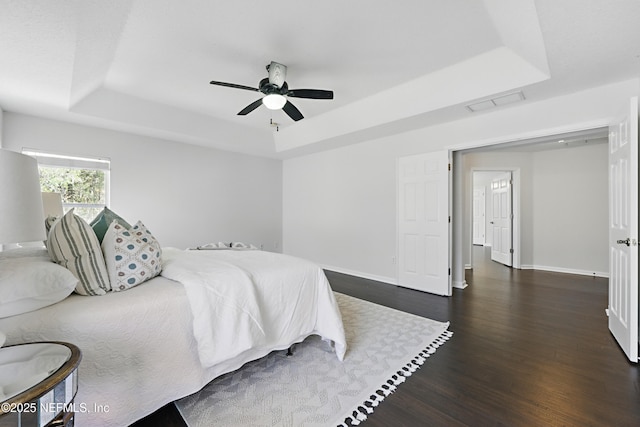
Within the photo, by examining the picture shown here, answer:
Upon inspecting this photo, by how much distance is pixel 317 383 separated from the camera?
1868 millimetres

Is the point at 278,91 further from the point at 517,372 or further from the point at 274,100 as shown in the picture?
the point at 517,372

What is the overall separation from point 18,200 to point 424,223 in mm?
4073

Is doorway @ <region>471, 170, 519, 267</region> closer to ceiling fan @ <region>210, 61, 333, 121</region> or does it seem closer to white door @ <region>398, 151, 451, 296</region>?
white door @ <region>398, 151, 451, 296</region>

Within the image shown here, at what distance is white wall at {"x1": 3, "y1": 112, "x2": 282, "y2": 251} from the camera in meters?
3.77

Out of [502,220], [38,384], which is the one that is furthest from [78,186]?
[502,220]

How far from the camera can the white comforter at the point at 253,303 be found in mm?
1602

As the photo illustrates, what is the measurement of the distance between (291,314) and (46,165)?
401cm

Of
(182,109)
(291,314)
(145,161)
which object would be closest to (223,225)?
(145,161)

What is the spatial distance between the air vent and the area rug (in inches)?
98.6

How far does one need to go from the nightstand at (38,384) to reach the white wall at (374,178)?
4.08 m

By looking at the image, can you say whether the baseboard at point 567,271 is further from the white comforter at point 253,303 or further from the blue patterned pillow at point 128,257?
the blue patterned pillow at point 128,257

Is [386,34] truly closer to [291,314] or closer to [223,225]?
[291,314]

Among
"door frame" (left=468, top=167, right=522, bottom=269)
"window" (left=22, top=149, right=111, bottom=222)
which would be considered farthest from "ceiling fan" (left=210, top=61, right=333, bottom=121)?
"door frame" (left=468, top=167, right=522, bottom=269)

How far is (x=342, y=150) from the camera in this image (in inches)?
204
